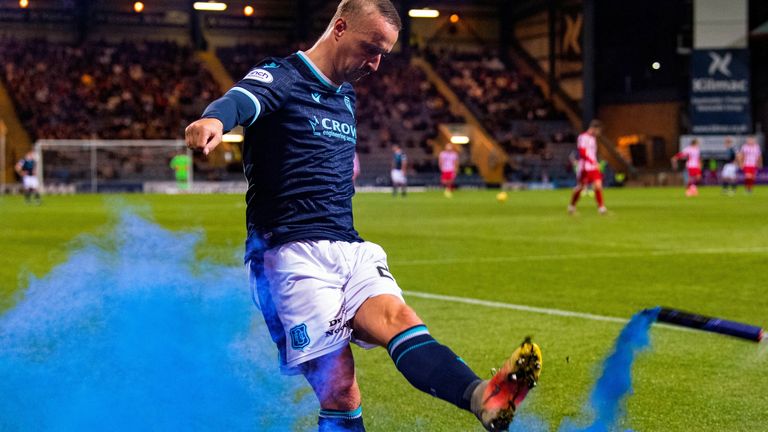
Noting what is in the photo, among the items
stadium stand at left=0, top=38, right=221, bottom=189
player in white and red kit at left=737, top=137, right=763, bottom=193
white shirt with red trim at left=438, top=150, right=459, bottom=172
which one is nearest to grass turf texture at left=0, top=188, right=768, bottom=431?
player in white and red kit at left=737, top=137, right=763, bottom=193

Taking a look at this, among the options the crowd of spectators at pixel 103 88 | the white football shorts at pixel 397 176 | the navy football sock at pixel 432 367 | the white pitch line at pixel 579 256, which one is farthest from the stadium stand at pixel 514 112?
the navy football sock at pixel 432 367

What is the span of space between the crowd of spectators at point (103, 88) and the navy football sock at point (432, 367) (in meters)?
43.6

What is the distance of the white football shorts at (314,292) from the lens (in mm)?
3787

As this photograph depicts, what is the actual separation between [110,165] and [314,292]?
136 ft

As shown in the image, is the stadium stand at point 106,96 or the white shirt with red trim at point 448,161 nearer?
the white shirt with red trim at point 448,161

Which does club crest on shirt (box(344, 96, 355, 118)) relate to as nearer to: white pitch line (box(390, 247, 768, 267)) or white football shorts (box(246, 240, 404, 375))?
white football shorts (box(246, 240, 404, 375))

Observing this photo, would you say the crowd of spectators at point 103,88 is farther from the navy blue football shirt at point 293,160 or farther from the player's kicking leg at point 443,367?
the player's kicking leg at point 443,367

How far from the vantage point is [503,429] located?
318 cm

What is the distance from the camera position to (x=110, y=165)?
43.8m

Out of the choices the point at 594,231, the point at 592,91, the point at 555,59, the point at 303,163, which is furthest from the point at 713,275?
the point at 555,59

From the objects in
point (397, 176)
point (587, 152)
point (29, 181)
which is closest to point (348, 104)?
point (587, 152)

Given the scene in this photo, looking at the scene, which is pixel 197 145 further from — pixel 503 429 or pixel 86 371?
pixel 86 371

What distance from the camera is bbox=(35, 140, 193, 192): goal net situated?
141 ft

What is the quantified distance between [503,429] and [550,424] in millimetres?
1795
